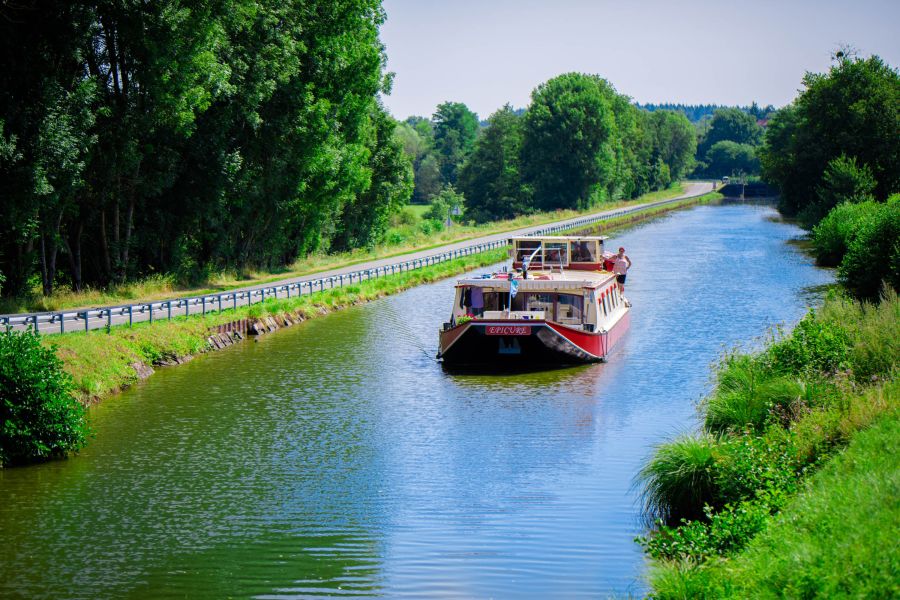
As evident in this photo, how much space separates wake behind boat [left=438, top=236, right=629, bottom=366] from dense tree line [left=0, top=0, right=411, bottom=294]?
1559 centimetres

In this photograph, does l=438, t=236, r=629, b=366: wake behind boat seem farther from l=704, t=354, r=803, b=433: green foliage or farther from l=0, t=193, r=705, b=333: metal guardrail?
l=0, t=193, r=705, b=333: metal guardrail

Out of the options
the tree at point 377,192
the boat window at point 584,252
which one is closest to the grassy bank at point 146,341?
the boat window at point 584,252

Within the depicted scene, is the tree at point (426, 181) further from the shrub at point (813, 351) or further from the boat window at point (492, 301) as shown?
the shrub at point (813, 351)

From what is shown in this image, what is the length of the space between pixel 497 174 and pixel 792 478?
133826 millimetres

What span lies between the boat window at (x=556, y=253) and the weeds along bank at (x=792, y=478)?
684 inches

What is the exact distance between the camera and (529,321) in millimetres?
33188

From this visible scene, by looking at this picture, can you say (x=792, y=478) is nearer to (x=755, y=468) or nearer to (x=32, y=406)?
(x=755, y=468)

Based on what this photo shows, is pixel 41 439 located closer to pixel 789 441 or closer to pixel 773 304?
pixel 789 441

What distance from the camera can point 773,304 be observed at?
48.4m

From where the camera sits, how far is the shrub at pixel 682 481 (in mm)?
18016

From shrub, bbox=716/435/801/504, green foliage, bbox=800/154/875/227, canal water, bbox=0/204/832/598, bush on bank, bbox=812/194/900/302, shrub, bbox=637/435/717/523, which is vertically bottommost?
canal water, bbox=0/204/832/598

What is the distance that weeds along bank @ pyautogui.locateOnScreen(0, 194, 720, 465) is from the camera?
22.4 metres

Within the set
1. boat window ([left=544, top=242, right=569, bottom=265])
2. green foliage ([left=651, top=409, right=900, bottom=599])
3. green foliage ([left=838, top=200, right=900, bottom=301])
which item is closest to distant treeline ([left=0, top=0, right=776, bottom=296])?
boat window ([left=544, top=242, right=569, bottom=265])

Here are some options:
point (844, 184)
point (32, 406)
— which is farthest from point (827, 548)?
point (844, 184)
